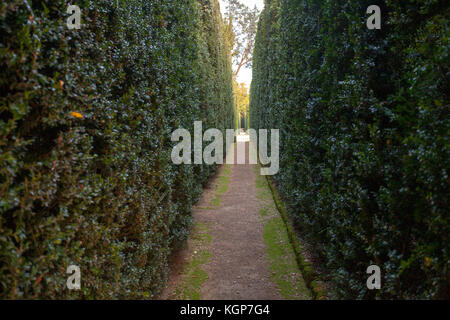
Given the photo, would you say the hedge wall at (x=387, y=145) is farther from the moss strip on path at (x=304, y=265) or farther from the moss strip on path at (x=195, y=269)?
the moss strip on path at (x=195, y=269)

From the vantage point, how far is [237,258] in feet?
16.3

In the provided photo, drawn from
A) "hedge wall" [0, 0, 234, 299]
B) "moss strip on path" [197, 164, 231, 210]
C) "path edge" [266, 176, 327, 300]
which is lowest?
"path edge" [266, 176, 327, 300]

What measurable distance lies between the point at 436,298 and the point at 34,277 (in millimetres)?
2239

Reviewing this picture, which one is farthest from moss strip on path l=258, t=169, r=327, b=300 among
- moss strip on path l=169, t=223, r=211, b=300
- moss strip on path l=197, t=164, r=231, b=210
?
moss strip on path l=197, t=164, r=231, b=210

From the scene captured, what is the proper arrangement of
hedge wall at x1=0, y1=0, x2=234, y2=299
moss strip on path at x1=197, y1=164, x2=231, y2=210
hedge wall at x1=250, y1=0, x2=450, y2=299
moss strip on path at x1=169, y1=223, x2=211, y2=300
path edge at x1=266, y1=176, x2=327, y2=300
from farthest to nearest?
moss strip on path at x1=197, y1=164, x2=231, y2=210, moss strip on path at x1=169, y1=223, x2=211, y2=300, path edge at x1=266, y1=176, x2=327, y2=300, hedge wall at x1=250, y1=0, x2=450, y2=299, hedge wall at x1=0, y1=0, x2=234, y2=299

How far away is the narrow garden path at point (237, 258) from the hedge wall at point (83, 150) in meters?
0.63

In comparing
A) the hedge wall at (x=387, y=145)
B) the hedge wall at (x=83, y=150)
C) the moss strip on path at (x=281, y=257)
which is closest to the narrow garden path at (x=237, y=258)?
the moss strip on path at (x=281, y=257)

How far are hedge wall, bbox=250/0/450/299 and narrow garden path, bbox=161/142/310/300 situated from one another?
0.85 meters

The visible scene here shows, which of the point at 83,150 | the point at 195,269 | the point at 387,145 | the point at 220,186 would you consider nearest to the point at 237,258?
the point at 195,269

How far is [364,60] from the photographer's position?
Answer: 273cm

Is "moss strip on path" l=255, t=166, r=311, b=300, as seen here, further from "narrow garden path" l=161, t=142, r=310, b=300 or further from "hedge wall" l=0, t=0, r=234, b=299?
"hedge wall" l=0, t=0, r=234, b=299

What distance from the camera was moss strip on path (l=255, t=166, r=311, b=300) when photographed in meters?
4.07

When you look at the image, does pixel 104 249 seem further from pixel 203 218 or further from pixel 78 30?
pixel 203 218

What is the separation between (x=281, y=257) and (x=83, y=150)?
12.6ft
